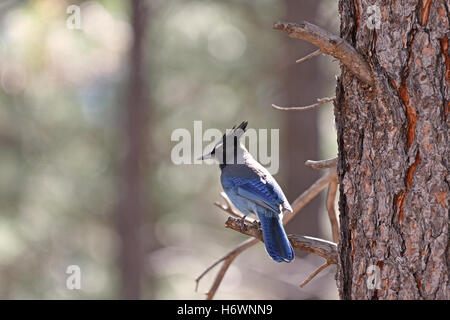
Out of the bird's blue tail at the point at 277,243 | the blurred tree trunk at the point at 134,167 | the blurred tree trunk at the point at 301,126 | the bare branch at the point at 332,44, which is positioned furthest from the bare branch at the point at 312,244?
the blurred tree trunk at the point at 134,167

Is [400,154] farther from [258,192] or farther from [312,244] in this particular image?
[258,192]

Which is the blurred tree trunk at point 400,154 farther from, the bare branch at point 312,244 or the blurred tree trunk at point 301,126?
the blurred tree trunk at point 301,126

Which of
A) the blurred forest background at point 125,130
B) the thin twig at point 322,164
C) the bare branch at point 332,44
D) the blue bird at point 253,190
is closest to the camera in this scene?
the bare branch at point 332,44

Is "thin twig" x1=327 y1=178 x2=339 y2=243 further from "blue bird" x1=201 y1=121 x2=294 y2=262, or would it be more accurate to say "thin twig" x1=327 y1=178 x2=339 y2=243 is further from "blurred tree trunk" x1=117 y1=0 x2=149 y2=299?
"blurred tree trunk" x1=117 y1=0 x2=149 y2=299

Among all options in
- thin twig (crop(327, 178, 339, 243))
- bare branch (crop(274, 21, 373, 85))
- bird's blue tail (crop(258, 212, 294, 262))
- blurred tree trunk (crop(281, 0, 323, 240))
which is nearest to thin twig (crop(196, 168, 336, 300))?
thin twig (crop(327, 178, 339, 243))

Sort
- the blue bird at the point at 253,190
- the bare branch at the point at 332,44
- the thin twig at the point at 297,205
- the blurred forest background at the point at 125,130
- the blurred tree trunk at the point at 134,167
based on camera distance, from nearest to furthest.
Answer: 1. the bare branch at the point at 332,44
2. the blue bird at the point at 253,190
3. the thin twig at the point at 297,205
4. the blurred tree trunk at the point at 134,167
5. the blurred forest background at the point at 125,130

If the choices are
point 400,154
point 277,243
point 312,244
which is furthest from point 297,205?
point 400,154
